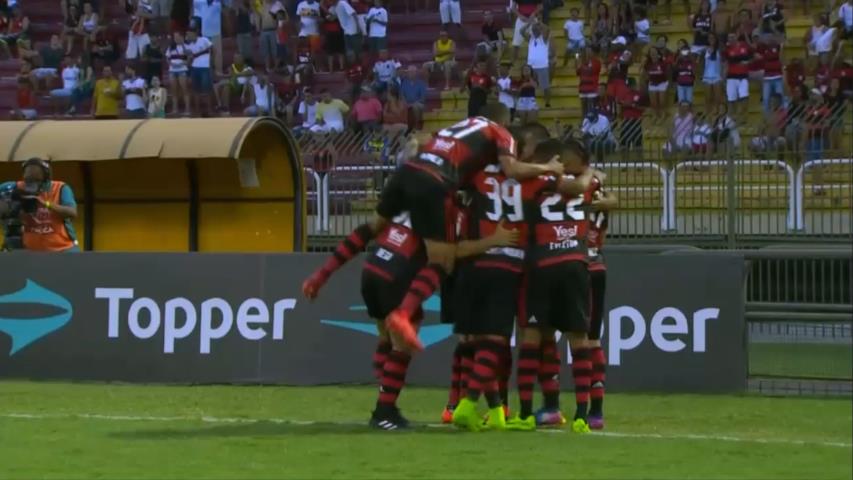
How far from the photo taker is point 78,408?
1279cm

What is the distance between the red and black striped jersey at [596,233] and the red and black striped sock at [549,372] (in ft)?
2.43

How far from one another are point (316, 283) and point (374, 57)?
61.4 ft

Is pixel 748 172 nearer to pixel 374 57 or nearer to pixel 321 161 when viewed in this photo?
pixel 321 161

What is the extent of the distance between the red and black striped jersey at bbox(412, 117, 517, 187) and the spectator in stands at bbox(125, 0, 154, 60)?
69.9 feet

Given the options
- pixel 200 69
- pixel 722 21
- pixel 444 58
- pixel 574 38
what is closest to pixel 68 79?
pixel 200 69

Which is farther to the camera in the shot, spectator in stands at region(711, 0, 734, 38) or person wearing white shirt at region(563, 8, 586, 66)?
person wearing white shirt at region(563, 8, 586, 66)

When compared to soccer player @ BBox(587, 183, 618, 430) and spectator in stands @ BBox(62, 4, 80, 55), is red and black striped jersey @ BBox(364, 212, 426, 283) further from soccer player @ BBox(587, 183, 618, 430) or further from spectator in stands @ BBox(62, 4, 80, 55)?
spectator in stands @ BBox(62, 4, 80, 55)

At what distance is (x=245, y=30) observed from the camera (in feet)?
102

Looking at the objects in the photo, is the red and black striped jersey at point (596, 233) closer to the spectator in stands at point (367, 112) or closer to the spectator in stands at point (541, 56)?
the spectator in stands at point (367, 112)

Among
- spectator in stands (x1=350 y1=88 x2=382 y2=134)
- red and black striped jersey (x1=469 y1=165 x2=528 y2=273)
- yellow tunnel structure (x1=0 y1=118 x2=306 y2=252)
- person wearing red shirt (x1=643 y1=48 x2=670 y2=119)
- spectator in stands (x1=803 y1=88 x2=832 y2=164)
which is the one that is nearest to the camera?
red and black striped jersey (x1=469 y1=165 x2=528 y2=273)

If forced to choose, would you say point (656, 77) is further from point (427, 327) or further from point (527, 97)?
point (427, 327)

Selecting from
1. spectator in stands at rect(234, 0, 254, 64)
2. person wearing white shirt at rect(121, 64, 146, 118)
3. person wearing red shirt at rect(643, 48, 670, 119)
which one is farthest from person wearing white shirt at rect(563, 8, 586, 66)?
person wearing white shirt at rect(121, 64, 146, 118)

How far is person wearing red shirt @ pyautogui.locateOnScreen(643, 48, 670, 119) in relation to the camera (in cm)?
2558

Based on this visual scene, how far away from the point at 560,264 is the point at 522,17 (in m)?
18.1
